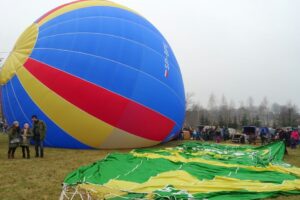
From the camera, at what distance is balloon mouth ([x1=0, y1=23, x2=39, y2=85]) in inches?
436

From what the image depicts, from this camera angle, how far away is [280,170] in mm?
7535

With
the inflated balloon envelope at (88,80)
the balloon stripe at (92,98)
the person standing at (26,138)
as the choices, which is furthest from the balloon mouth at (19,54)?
the person standing at (26,138)

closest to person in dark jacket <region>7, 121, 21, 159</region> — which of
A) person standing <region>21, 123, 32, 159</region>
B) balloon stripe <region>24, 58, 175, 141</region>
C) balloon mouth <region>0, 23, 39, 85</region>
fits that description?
person standing <region>21, 123, 32, 159</region>

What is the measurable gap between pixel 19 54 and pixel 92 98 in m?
2.70

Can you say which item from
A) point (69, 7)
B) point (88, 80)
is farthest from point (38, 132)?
point (69, 7)

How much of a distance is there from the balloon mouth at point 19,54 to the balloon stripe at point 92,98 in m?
0.32

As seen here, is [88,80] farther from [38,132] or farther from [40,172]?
[40,172]

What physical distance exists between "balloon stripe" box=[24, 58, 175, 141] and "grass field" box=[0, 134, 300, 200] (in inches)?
43.5

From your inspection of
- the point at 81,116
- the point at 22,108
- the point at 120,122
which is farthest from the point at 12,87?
the point at 120,122

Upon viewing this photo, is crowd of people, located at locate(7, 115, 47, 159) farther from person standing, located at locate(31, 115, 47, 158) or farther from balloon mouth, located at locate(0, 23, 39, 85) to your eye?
balloon mouth, located at locate(0, 23, 39, 85)

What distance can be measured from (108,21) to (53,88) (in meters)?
2.70

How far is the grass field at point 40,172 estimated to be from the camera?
234 inches

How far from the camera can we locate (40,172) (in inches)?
306

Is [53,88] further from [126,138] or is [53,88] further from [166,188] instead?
[166,188]
